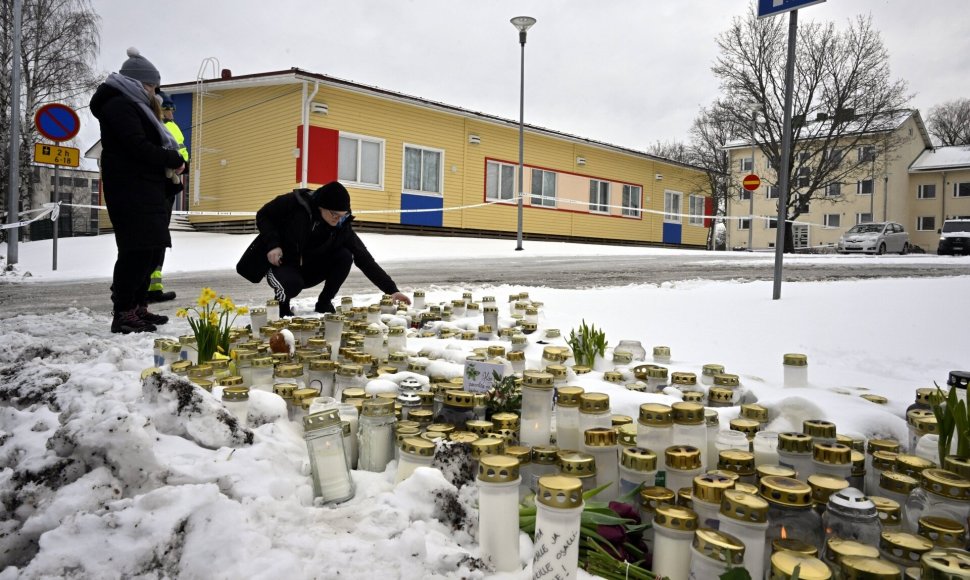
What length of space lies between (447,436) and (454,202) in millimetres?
18612

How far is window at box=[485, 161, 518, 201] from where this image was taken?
21.6 m

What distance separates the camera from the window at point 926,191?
42406 mm

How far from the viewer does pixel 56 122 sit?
1000 cm

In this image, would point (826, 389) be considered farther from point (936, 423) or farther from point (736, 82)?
point (736, 82)

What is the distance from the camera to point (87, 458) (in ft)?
5.74

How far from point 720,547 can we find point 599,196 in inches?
973

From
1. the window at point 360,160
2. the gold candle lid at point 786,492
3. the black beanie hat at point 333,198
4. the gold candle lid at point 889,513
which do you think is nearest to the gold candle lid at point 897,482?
the gold candle lid at point 889,513

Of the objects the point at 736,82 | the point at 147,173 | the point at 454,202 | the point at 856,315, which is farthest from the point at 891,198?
the point at 147,173

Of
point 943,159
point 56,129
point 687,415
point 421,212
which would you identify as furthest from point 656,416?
point 943,159

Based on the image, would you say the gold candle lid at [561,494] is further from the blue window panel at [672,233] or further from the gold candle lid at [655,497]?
the blue window panel at [672,233]

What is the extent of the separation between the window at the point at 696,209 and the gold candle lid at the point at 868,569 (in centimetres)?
3041

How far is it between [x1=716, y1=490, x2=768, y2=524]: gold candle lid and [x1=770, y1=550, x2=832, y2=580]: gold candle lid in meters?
0.08

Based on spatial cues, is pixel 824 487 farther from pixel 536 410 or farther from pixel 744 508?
pixel 536 410

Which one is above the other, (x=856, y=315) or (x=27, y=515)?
(x=856, y=315)
